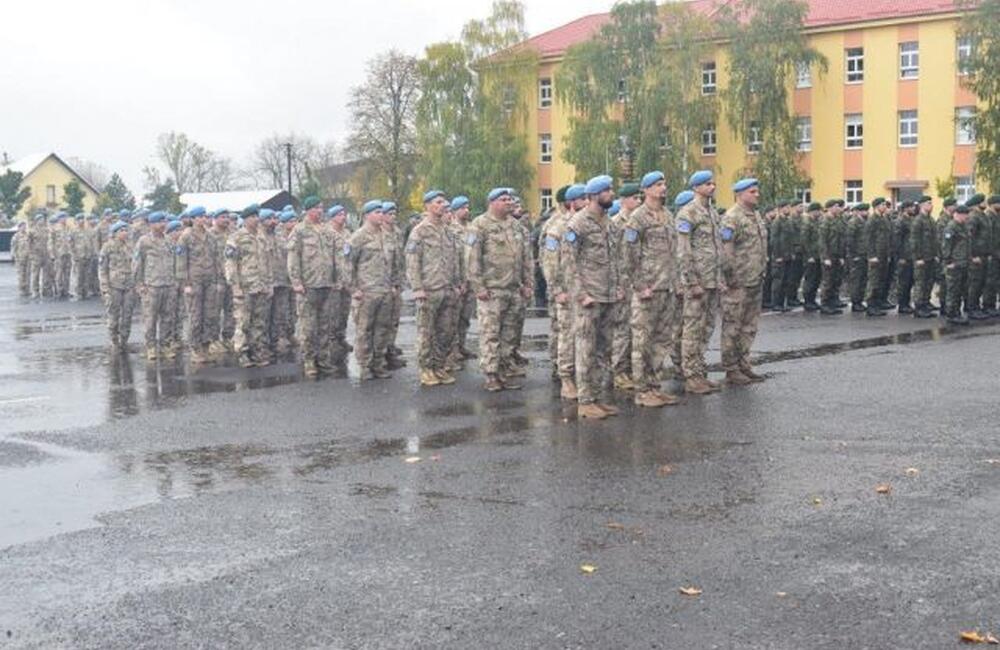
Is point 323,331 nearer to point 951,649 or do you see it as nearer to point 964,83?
point 951,649

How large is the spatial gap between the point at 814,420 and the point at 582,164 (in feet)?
156

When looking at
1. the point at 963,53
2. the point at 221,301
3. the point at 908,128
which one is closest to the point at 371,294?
the point at 221,301

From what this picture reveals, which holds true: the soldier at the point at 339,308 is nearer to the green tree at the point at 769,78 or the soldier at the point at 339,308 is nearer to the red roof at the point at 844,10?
the red roof at the point at 844,10

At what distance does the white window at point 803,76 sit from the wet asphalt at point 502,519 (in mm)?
42985

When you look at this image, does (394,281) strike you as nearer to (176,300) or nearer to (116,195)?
(176,300)

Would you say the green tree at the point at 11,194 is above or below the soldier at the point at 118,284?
above

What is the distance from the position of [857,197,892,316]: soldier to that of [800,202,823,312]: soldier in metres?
1.15

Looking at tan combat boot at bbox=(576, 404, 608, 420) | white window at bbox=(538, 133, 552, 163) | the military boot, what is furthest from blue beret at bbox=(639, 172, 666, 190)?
white window at bbox=(538, 133, 552, 163)

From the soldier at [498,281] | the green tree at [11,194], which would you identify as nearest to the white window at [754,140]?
the green tree at [11,194]

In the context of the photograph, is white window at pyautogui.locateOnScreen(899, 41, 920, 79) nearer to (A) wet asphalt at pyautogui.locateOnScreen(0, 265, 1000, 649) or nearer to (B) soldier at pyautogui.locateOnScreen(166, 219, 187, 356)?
(B) soldier at pyautogui.locateOnScreen(166, 219, 187, 356)

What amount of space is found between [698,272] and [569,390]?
179cm

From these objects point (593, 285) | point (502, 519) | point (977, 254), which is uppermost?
point (593, 285)

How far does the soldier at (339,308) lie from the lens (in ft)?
49.1

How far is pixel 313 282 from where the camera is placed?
49.3 ft
